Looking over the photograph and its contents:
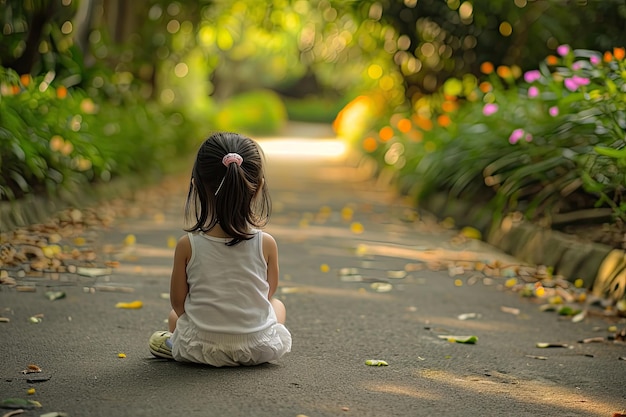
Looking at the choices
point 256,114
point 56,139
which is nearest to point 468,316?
point 56,139

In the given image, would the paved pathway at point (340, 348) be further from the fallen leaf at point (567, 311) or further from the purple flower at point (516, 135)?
the purple flower at point (516, 135)

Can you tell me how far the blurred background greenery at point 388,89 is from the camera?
7344 mm

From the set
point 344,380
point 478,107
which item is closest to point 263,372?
point 344,380

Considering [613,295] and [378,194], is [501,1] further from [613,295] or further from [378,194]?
[613,295]

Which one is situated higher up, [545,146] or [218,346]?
[545,146]

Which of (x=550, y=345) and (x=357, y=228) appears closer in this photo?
(x=550, y=345)

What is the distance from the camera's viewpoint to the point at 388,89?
1647cm

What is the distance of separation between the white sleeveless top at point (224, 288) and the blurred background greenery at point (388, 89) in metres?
2.35

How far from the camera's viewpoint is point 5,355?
398 cm

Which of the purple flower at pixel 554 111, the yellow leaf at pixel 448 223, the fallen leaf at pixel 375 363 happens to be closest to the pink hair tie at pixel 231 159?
the fallen leaf at pixel 375 363

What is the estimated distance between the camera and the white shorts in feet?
12.7

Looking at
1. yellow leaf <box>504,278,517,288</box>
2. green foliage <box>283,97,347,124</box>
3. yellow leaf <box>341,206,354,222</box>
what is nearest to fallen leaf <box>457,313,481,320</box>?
yellow leaf <box>504,278,517,288</box>

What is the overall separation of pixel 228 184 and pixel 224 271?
1.22ft

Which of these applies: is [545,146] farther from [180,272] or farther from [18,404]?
[18,404]
